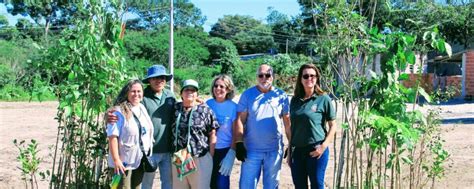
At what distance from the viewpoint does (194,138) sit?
4137 millimetres

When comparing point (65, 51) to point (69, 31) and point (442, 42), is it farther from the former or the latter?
point (442, 42)

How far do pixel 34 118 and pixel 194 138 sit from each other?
14.7 metres

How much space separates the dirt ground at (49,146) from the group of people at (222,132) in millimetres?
1321

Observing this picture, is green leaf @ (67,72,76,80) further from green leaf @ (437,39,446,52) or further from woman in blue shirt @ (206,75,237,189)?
green leaf @ (437,39,446,52)

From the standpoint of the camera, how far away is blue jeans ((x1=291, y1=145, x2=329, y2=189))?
416cm

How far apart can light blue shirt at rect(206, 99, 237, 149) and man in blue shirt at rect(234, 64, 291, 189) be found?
0.18ft

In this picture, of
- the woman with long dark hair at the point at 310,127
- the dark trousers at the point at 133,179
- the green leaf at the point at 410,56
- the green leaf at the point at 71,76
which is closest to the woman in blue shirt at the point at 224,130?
the woman with long dark hair at the point at 310,127

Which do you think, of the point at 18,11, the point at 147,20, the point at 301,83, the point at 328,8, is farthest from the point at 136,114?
the point at 147,20

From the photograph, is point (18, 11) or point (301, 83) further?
point (18, 11)

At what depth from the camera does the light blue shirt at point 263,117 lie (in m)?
4.21

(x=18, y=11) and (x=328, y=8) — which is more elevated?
(x=18, y=11)

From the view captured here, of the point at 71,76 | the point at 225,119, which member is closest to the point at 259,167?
the point at 225,119

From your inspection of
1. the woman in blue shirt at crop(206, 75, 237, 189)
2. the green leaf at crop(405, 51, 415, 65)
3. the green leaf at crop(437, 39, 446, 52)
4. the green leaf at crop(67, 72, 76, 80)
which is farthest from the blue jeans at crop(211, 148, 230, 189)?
the green leaf at crop(437, 39, 446, 52)

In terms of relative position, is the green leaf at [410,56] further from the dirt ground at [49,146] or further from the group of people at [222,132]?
the dirt ground at [49,146]
